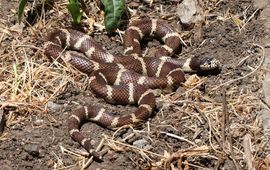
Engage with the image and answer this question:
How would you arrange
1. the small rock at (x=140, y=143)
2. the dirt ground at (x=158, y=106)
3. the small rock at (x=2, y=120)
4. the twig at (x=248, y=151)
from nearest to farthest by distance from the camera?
the twig at (x=248, y=151) → the dirt ground at (x=158, y=106) → the small rock at (x=140, y=143) → the small rock at (x=2, y=120)

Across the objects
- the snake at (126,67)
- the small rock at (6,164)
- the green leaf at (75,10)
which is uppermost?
the green leaf at (75,10)

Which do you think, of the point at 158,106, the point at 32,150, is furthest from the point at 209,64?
the point at 32,150

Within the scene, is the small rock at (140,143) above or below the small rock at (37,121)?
above

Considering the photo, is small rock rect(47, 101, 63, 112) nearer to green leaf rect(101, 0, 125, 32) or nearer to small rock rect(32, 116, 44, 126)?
small rock rect(32, 116, 44, 126)

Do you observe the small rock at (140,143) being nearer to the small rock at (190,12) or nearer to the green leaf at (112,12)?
the green leaf at (112,12)

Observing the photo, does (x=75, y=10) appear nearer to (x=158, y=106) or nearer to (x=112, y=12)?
(x=112, y=12)

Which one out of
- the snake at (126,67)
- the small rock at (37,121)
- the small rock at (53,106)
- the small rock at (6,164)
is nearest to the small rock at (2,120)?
the small rock at (37,121)

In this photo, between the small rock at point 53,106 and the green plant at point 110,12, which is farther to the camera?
the green plant at point 110,12

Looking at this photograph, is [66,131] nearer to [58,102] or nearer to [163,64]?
[58,102]
